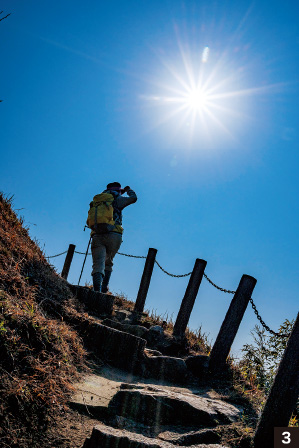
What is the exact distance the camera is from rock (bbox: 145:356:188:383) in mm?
4586

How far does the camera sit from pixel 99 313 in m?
5.64

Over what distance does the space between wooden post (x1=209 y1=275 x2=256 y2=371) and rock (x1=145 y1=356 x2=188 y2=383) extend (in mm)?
826

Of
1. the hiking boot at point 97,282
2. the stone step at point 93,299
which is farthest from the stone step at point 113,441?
the hiking boot at point 97,282

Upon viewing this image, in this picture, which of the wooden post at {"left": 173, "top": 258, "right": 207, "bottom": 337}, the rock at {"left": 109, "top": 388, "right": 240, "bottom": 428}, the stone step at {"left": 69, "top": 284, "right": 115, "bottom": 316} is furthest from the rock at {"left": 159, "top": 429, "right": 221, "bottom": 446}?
the wooden post at {"left": 173, "top": 258, "right": 207, "bottom": 337}

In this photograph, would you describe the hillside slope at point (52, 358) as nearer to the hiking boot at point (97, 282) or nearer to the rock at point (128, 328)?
the rock at point (128, 328)

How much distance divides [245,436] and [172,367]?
2.04m

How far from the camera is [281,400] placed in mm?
2629

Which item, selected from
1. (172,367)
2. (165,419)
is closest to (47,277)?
(172,367)

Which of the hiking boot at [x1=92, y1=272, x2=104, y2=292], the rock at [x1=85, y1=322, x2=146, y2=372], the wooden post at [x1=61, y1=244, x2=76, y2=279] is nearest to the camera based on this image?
the rock at [x1=85, y1=322, x2=146, y2=372]

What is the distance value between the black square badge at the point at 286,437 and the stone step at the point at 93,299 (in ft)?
11.6

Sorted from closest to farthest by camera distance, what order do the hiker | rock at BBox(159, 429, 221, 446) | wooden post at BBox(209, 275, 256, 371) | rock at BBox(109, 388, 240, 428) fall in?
rock at BBox(159, 429, 221, 446)
rock at BBox(109, 388, 240, 428)
wooden post at BBox(209, 275, 256, 371)
the hiker

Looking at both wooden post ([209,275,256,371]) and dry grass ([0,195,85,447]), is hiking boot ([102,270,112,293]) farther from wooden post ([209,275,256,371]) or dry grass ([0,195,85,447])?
wooden post ([209,275,256,371])

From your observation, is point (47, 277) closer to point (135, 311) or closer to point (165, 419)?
point (165, 419)

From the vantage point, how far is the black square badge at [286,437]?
100 inches
